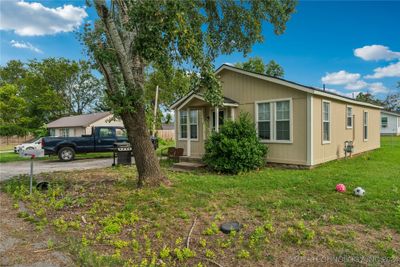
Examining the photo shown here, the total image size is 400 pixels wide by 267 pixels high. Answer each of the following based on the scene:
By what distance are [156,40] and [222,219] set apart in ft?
11.2

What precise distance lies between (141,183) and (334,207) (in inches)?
166

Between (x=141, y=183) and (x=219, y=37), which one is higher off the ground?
(x=219, y=37)

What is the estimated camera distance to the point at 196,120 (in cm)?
1131

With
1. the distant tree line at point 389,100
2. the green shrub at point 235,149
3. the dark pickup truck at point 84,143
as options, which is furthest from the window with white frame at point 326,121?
the distant tree line at point 389,100

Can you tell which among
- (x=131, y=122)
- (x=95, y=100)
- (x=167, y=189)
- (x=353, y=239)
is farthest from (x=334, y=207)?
(x=95, y=100)

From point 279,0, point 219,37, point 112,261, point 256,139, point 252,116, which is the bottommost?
point 112,261

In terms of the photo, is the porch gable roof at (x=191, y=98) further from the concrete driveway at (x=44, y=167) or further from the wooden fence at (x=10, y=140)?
the wooden fence at (x=10, y=140)

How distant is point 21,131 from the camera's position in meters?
27.4

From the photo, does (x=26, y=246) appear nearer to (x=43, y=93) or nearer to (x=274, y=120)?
(x=274, y=120)

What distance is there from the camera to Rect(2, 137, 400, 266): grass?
122 inches

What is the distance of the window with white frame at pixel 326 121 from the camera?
935cm

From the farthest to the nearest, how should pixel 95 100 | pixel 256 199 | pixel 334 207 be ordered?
pixel 95 100 → pixel 256 199 → pixel 334 207

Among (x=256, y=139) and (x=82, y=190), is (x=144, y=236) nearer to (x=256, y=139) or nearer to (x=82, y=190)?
(x=82, y=190)

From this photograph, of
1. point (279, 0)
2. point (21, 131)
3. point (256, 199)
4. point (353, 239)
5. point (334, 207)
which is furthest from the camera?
point (21, 131)
